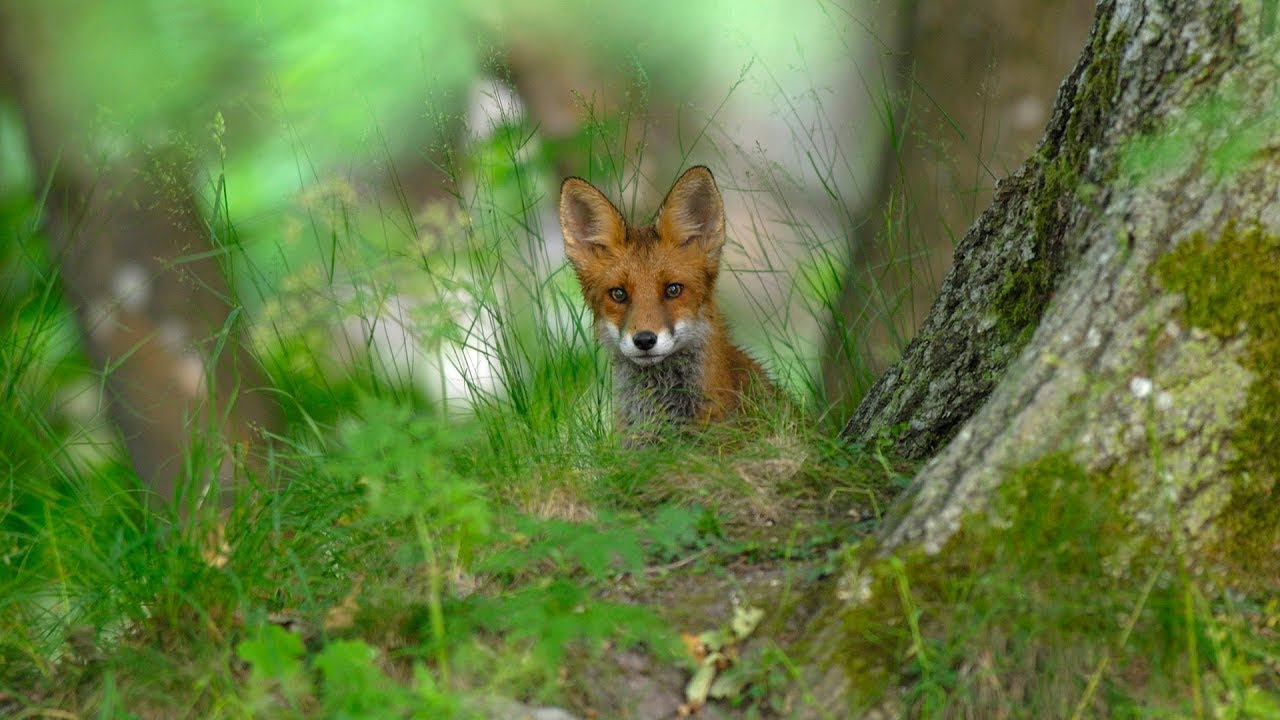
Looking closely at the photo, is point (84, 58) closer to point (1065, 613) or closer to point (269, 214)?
point (269, 214)

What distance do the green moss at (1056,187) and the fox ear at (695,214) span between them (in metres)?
1.71

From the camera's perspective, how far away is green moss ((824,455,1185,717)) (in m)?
2.66

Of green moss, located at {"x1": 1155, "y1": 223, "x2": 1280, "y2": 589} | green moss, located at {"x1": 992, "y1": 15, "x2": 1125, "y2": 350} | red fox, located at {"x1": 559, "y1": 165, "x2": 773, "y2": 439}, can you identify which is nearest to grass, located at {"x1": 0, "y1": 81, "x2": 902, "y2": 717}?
red fox, located at {"x1": 559, "y1": 165, "x2": 773, "y2": 439}

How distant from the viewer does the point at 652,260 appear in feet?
17.8

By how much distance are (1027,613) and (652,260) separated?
2990mm

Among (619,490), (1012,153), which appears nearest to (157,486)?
(619,490)

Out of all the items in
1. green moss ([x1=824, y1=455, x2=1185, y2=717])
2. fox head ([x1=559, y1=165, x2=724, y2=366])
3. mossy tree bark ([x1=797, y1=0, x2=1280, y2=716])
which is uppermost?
fox head ([x1=559, y1=165, x2=724, y2=366])

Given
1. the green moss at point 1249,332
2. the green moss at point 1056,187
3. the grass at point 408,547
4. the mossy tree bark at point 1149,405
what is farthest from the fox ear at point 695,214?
the green moss at point 1249,332

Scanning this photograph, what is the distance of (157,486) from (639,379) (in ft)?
8.63

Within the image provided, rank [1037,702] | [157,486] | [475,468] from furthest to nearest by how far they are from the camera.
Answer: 1. [157,486]
2. [475,468]
3. [1037,702]

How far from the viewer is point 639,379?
18.1 feet

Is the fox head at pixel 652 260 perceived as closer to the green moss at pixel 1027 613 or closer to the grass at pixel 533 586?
the grass at pixel 533 586

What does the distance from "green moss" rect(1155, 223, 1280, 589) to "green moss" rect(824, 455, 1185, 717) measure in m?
0.30

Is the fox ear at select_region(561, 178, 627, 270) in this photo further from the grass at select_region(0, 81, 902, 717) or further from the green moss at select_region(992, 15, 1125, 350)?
the green moss at select_region(992, 15, 1125, 350)
